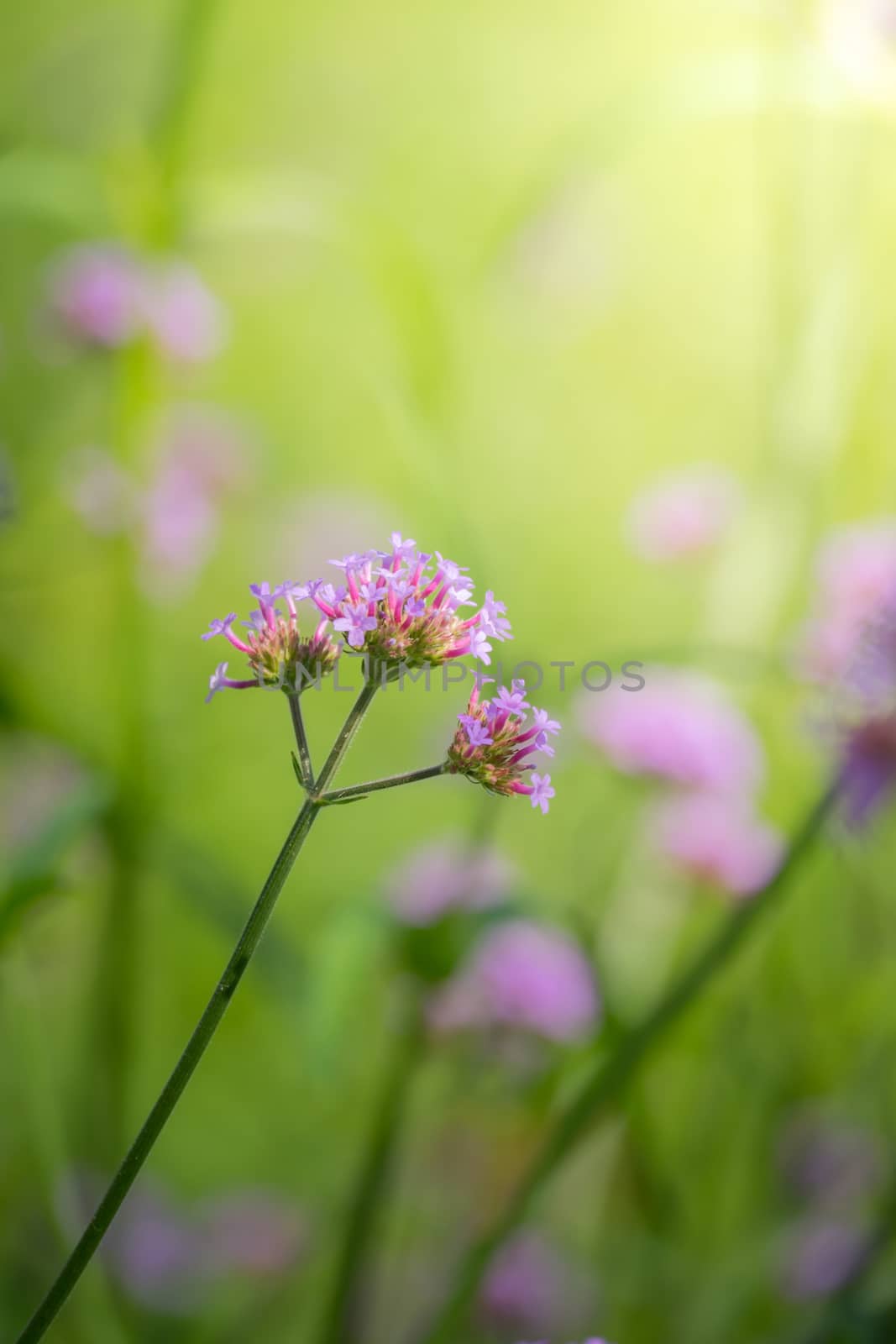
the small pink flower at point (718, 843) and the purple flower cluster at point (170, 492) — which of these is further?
the small pink flower at point (718, 843)

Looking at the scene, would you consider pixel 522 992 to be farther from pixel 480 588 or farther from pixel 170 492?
pixel 170 492

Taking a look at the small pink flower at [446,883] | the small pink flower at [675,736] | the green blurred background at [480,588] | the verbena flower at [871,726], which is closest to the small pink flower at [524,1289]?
the green blurred background at [480,588]

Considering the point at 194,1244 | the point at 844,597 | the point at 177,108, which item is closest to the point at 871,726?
the point at 844,597

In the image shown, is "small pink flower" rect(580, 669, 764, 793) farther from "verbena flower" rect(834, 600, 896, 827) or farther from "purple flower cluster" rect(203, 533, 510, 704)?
"purple flower cluster" rect(203, 533, 510, 704)

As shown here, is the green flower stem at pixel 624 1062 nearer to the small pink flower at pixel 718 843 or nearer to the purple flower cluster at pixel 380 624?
the purple flower cluster at pixel 380 624

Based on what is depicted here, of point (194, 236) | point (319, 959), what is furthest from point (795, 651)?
point (194, 236)

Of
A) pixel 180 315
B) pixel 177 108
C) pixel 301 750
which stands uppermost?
pixel 177 108
